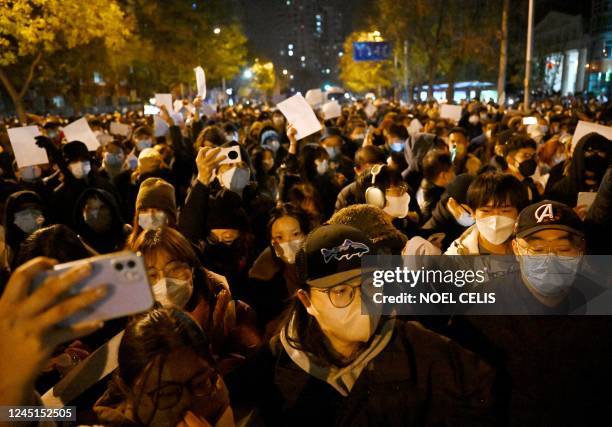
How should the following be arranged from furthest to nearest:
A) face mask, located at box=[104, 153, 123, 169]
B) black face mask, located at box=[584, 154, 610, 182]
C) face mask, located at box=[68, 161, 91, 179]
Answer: face mask, located at box=[104, 153, 123, 169], face mask, located at box=[68, 161, 91, 179], black face mask, located at box=[584, 154, 610, 182]

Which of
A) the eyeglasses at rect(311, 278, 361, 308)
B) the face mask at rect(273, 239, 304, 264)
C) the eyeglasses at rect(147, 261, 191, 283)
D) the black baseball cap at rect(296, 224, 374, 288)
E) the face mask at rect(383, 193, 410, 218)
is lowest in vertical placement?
the face mask at rect(273, 239, 304, 264)

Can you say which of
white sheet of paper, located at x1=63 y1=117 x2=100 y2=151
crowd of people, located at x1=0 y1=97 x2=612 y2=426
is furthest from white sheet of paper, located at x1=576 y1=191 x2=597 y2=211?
white sheet of paper, located at x1=63 y1=117 x2=100 y2=151

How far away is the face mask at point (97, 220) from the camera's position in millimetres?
5107

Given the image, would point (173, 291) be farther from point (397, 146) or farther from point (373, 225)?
point (397, 146)

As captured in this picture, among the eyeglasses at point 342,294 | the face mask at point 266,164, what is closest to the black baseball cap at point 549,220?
the eyeglasses at point 342,294

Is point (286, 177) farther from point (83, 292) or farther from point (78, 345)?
point (83, 292)

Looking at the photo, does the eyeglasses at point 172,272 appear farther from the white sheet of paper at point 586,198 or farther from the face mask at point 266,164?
the face mask at point 266,164

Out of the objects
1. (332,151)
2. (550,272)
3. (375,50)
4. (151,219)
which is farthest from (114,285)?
(375,50)

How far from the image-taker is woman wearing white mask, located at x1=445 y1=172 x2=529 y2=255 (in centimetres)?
361

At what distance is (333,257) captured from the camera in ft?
7.38

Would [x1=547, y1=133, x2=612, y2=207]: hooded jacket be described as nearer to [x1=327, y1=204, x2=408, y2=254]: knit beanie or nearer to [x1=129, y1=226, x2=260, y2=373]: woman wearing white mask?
[x1=327, y1=204, x2=408, y2=254]: knit beanie

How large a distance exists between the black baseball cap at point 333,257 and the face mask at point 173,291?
98 cm

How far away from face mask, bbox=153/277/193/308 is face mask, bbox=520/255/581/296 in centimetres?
176

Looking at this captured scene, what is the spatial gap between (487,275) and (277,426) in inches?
61.9
